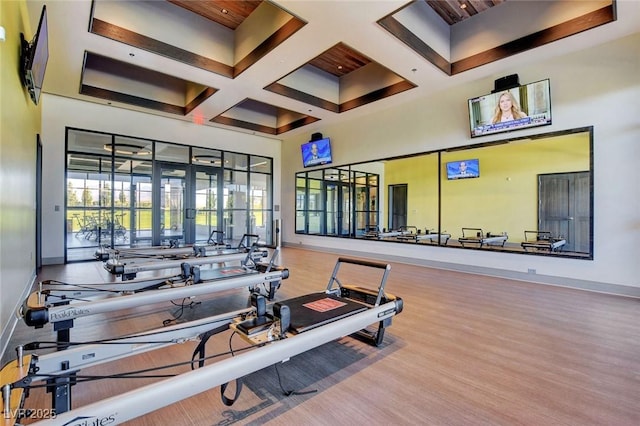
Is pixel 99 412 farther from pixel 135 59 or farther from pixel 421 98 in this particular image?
pixel 421 98

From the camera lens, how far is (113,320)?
3.34 meters

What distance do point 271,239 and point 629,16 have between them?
9669 millimetres

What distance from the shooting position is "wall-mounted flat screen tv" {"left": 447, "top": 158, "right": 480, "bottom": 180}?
9094 millimetres

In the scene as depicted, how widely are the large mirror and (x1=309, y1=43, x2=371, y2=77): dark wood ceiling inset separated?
2442 millimetres

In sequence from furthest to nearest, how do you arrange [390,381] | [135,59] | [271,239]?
1. [271,239]
2. [135,59]
3. [390,381]

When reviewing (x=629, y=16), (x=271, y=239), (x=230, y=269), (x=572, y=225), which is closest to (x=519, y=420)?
(x=230, y=269)

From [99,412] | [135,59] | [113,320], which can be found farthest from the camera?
[135,59]

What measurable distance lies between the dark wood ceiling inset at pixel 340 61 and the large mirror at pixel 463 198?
2.44m

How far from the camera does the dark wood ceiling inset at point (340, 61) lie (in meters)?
6.29

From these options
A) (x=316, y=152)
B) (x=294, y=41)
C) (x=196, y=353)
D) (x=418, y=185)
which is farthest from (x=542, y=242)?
(x=196, y=353)

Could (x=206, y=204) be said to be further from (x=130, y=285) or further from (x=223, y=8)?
(x=130, y=285)

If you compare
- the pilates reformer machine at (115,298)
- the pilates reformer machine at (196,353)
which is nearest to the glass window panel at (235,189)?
the pilates reformer machine at (115,298)

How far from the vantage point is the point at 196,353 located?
2.06 m

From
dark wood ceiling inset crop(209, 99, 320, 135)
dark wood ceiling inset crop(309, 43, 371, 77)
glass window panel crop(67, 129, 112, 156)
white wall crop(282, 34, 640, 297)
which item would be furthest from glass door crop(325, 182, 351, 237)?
glass window panel crop(67, 129, 112, 156)
